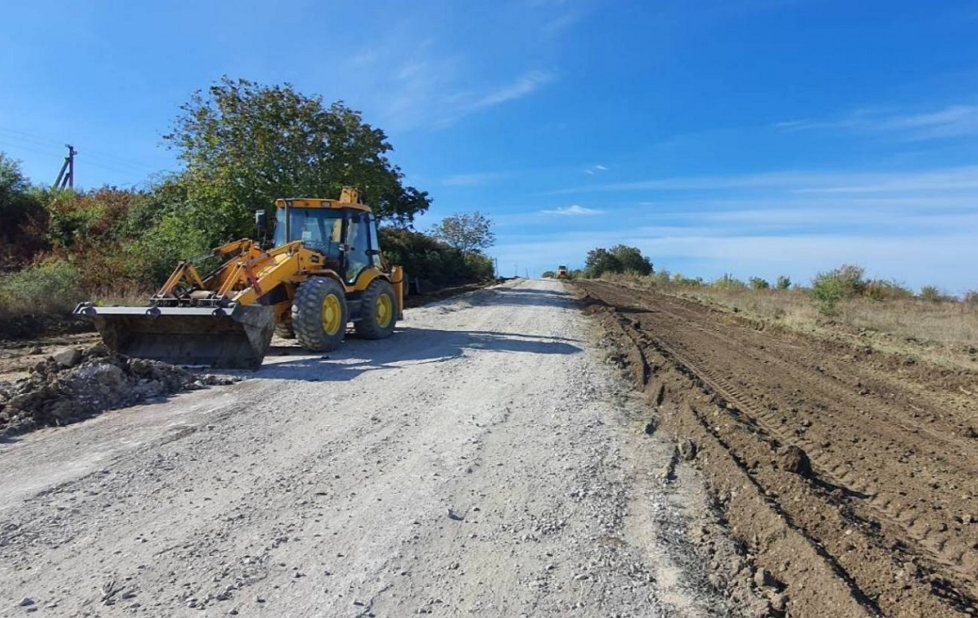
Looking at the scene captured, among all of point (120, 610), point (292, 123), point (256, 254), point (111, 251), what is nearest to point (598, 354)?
point (256, 254)

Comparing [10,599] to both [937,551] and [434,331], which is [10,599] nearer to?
[937,551]

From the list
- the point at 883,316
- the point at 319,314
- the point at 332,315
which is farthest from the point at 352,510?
the point at 883,316

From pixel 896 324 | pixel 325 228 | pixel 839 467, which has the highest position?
pixel 325 228

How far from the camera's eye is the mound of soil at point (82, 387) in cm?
580

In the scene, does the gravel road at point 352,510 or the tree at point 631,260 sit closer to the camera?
the gravel road at point 352,510

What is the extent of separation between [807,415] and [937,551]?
11.4 feet

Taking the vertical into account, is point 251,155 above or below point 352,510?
above

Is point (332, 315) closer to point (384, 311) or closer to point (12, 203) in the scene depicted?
point (384, 311)

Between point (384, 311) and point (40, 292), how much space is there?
25.9ft

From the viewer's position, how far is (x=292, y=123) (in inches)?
774

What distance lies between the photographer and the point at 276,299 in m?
10.3

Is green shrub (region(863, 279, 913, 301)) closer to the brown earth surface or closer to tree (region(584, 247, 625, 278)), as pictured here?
→ the brown earth surface

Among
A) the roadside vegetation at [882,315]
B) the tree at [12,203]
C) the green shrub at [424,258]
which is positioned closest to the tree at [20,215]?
the tree at [12,203]

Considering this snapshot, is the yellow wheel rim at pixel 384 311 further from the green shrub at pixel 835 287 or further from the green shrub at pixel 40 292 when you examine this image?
the green shrub at pixel 835 287
